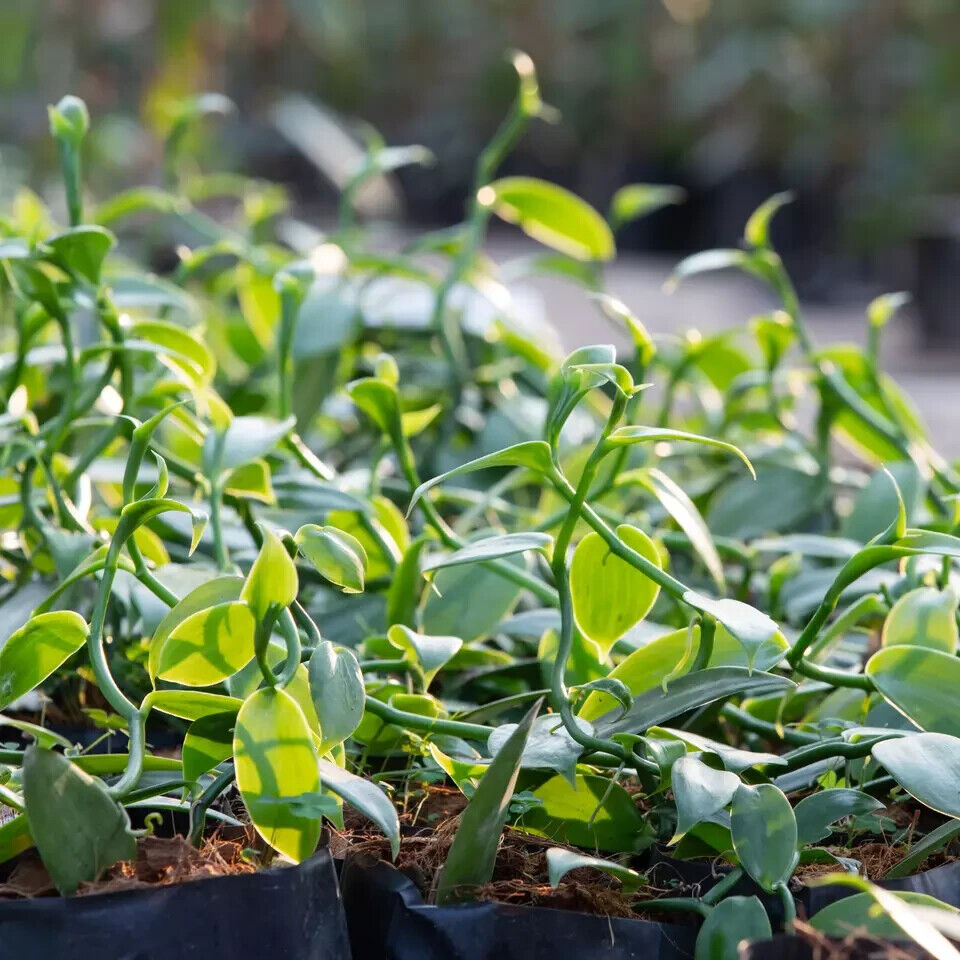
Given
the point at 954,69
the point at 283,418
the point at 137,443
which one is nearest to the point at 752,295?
the point at 283,418

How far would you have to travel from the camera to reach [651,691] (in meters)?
0.37

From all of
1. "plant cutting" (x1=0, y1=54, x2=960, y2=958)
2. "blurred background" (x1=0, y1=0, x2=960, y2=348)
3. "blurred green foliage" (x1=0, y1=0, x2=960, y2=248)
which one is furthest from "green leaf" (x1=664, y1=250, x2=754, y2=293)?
"blurred green foliage" (x1=0, y1=0, x2=960, y2=248)

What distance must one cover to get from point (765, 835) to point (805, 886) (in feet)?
0.10

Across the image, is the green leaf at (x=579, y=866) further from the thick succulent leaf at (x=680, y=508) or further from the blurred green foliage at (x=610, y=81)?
the blurred green foliage at (x=610, y=81)

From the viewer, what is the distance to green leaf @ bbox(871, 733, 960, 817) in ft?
1.06

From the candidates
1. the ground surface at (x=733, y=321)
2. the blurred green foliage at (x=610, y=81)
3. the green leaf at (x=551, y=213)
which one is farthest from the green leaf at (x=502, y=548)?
the blurred green foliage at (x=610, y=81)

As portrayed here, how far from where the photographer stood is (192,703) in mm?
338

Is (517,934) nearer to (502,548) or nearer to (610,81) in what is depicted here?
(502,548)

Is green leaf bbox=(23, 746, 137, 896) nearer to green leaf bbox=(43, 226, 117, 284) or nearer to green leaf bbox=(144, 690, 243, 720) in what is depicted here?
green leaf bbox=(144, 690, 243, 720)

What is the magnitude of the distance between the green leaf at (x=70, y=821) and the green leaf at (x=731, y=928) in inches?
5.6

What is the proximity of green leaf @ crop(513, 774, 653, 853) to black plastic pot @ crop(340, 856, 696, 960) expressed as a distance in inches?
1.4

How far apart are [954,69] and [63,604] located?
4.83 m

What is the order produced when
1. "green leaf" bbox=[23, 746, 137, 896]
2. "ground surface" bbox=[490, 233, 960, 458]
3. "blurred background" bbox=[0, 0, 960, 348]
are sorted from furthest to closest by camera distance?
"blurred background" bbox=[0, 0, 960, 348] < "ground surface" bbox=[490, 233, 960, 458] < "green leaf" bbox=[23, 746, 137, 896]

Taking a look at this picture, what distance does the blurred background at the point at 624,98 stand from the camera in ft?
12.1
